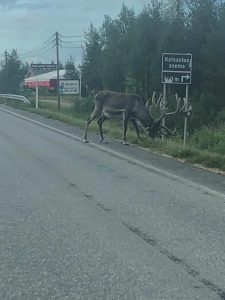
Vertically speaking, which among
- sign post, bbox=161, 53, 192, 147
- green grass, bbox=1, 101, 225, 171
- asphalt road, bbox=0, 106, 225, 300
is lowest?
green grass, bbox=1, 101, 225, 171

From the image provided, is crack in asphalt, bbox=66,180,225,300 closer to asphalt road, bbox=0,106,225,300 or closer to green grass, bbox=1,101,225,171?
asphalt road, bbox=0,106,225,300

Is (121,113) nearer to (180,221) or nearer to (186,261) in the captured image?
(180,221)

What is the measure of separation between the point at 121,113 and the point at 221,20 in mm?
14188

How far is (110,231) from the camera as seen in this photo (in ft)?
22.7

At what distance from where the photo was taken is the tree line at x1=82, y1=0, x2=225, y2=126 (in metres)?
29.2

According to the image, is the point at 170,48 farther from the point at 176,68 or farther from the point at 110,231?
the point at 110,231

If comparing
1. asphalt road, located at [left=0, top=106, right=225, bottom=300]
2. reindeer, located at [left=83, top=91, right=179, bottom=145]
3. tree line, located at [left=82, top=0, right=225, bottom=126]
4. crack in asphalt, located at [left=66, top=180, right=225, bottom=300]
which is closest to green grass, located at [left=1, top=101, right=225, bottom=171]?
reindeer, located at [left=83, top=91, right=179, bottom=145]

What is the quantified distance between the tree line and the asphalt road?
16377mm

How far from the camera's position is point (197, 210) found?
8.22 m

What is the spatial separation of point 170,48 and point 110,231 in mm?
25663

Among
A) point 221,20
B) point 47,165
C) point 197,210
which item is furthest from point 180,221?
point 221,20

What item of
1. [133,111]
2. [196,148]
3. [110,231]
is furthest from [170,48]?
[110,231]

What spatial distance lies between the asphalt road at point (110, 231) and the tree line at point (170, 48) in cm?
1638

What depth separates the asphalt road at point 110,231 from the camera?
16.5 feet
